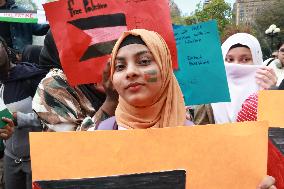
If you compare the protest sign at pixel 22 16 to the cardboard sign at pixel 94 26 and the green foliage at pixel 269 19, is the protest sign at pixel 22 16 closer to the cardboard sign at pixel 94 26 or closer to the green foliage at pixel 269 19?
the cardboard sign at pixel 94 26

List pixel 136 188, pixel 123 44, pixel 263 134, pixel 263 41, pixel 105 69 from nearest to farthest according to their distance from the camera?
pixel 136 188
pixel 263 134
pixel 123 44
pixel 105 69
pixel 263 41

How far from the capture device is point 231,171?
1388 millimetres

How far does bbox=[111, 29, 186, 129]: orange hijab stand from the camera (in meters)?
1.69

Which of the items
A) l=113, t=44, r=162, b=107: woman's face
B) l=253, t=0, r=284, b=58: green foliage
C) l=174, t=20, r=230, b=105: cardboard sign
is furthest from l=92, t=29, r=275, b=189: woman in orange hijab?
l=253, t=0, r=284, b=58: green foliage

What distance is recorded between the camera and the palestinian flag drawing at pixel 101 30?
2.20 metres

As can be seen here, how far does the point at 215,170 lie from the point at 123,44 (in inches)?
24.1

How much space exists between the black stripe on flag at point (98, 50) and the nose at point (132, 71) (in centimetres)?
56

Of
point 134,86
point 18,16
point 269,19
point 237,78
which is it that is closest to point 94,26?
point 134,86

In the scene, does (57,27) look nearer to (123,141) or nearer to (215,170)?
(123,141)

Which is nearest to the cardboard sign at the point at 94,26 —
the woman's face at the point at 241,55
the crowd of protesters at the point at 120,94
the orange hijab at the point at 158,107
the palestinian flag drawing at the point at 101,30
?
the palestinian flag drawing at the point at 101,30

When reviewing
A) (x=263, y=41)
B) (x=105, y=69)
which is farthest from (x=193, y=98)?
(x=263, y=41)

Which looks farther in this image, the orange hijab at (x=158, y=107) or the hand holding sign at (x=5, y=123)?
the hand holding sign at (x=5, y=123)

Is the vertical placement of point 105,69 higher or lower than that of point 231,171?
higher

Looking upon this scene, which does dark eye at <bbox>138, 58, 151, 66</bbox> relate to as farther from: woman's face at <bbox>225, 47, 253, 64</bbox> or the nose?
woman's face at <bbox>225, 47, 253, 64</bbox>
